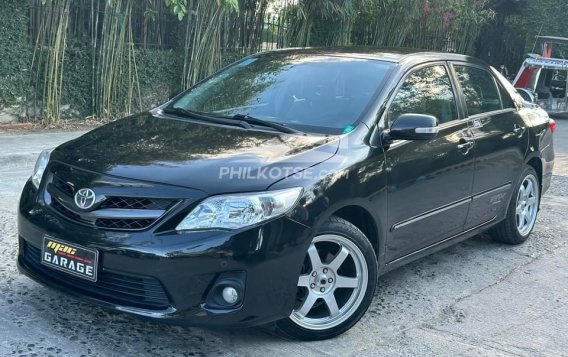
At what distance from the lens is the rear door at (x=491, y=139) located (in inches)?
187

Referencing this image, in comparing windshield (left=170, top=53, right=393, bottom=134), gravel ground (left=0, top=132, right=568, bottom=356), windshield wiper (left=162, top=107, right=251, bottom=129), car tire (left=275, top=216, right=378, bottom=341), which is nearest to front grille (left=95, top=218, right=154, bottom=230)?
gravel ground (left=0, top=132, right=568, bottom=356)

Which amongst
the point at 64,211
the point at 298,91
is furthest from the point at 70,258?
the point at 298,91

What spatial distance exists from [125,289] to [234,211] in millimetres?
638

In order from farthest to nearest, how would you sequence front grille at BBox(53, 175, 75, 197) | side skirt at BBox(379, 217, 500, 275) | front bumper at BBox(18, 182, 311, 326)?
side skirt at BBox(379, 217, 500, 275) → front grille at BBox(53, 175, 75, 197) → front bumper at BBox(18, 182, 311, 326)

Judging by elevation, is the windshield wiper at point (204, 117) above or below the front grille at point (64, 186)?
above

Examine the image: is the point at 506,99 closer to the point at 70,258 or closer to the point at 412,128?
the point at 412,128

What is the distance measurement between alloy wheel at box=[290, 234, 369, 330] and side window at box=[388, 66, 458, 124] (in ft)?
3.02

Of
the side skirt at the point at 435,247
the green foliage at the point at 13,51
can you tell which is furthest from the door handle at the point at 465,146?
the green foliage at the point at 13,51

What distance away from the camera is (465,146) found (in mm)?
4520

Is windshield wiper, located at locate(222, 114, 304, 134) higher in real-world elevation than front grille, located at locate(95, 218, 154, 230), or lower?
higher

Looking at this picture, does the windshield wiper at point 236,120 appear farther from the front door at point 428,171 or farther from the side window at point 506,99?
the side window at point 506,99

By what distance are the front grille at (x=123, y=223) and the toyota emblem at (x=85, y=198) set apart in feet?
0.33

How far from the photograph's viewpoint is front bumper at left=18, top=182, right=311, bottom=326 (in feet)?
9.89

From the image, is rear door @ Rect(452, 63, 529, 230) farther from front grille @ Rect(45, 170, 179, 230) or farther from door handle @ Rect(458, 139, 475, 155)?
front grille @ Rect(45, 170, 179, 230)
